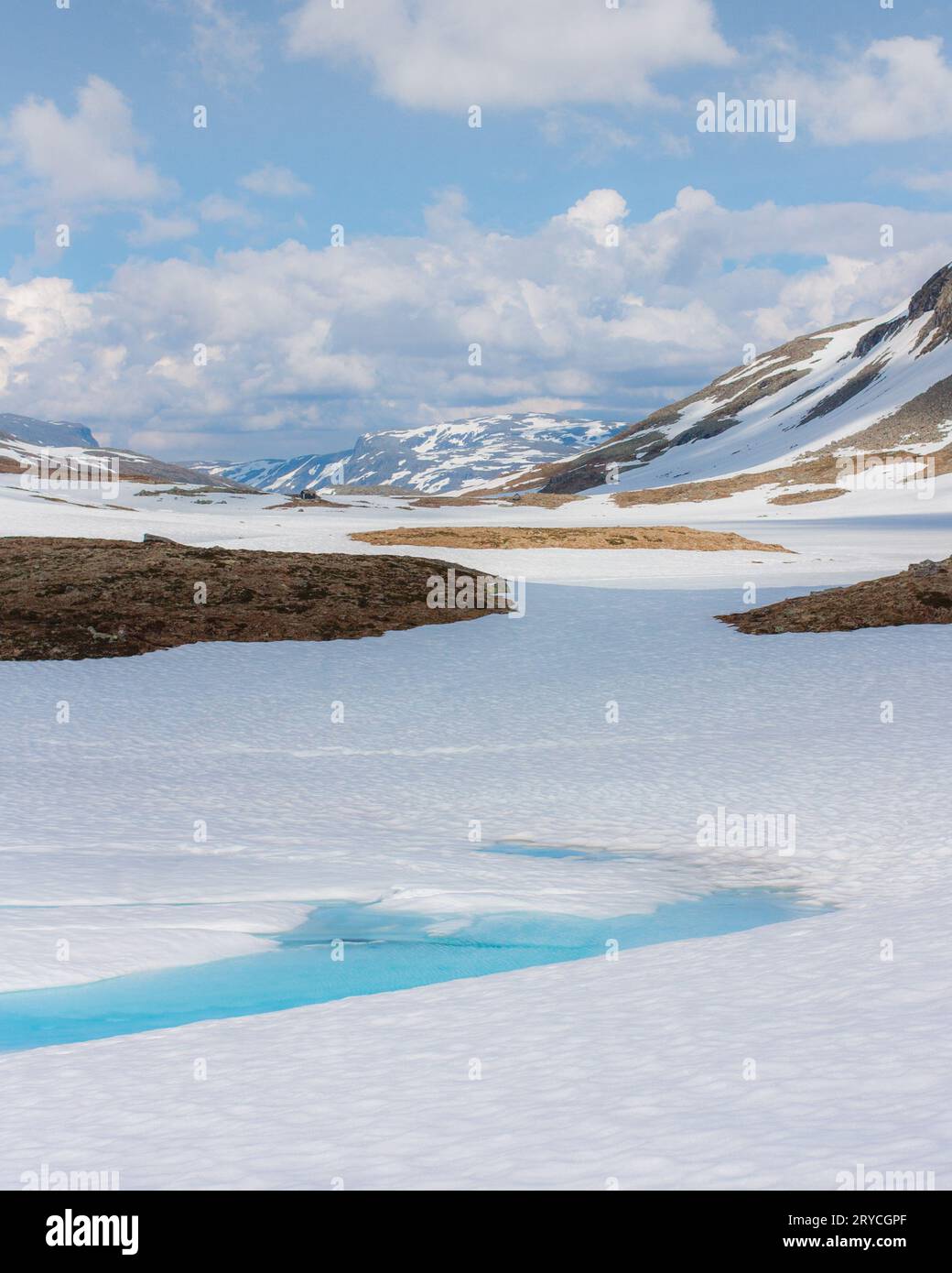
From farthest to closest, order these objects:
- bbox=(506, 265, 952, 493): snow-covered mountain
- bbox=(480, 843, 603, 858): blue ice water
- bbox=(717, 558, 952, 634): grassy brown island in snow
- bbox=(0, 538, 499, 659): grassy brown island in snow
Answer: bbox=(506, 265, 952, 493): snow-covered mountain < bbox=(0, 538, 499, 659): grassy brown island in snow < bbox=(717, 558, 952, 634): grassy brown island in snow < bbox=(480, 843, 603, 858): blue ice water

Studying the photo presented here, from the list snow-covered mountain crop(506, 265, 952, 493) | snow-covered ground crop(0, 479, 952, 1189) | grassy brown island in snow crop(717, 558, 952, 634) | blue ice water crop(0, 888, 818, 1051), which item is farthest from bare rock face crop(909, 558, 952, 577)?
snow-covered mountain crop(506, 265, 952, 493)

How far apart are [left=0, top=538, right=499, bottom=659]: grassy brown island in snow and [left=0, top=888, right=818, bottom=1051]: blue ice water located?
1824cm

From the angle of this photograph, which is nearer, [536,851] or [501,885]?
[501,885]

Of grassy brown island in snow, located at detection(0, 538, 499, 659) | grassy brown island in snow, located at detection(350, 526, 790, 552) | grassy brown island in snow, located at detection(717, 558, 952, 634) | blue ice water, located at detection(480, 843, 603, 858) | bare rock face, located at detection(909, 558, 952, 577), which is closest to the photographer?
blue ice water, located at detection(480, 843, 603, 858)

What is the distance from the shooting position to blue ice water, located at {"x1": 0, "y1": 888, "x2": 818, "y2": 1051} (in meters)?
8.88

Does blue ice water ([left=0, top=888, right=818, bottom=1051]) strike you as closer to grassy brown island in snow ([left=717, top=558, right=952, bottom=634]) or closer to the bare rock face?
grassy brown island in snow ([left=717, top=558, right=952, bottom=634])

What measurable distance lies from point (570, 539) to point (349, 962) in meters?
43.3

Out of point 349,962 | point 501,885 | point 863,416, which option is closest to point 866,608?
point 501,885

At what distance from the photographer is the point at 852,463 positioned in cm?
12231

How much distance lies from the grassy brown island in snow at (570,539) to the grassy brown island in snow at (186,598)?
1245 centimetres

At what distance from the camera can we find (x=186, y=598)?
1220 inches

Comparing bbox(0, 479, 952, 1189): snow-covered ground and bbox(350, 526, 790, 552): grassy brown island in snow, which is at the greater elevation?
bbox(350, 526, 790, 552): grassy brown island in snow

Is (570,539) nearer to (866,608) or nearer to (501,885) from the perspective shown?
(866,608)

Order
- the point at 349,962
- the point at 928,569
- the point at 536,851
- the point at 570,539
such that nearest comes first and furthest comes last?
the point at 349,962
the point at 536,851
the point at 928,569
the point at 570,539
